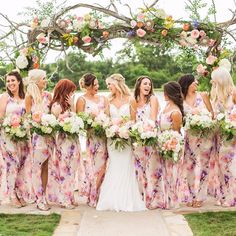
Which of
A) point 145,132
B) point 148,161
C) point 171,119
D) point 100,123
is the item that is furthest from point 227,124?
point 100,123

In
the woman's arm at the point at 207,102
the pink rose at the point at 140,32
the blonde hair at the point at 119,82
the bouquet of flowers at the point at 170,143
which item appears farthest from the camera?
the pink rose at the point at 140,32

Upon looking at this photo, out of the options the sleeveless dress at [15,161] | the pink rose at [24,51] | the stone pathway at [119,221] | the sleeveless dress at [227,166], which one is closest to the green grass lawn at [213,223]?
the stone pathway at [119,221]

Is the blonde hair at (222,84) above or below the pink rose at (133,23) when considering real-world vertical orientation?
below

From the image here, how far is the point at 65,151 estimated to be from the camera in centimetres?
858

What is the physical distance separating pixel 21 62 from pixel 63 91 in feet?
3.76

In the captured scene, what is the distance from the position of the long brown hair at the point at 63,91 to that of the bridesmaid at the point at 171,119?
54.4 inches

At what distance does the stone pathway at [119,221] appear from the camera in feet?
23.5

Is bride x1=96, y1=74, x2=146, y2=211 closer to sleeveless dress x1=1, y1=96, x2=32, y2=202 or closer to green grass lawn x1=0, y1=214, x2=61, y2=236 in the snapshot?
green grass lawn x1=0, y1=214, x2=61, y2=236

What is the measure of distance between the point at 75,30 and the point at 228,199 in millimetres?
3561

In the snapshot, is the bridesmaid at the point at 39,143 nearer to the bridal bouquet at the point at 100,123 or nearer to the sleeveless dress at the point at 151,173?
the bridal bouquet at the point at 100,123

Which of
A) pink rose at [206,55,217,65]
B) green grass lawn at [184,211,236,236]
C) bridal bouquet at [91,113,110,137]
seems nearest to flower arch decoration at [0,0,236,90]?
pink rose at [206,55,217,65]

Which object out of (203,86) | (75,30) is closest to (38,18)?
(75,30)

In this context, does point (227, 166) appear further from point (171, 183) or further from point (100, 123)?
point (100, 123)

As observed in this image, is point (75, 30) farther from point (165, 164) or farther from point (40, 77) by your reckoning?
point (165, 164)
